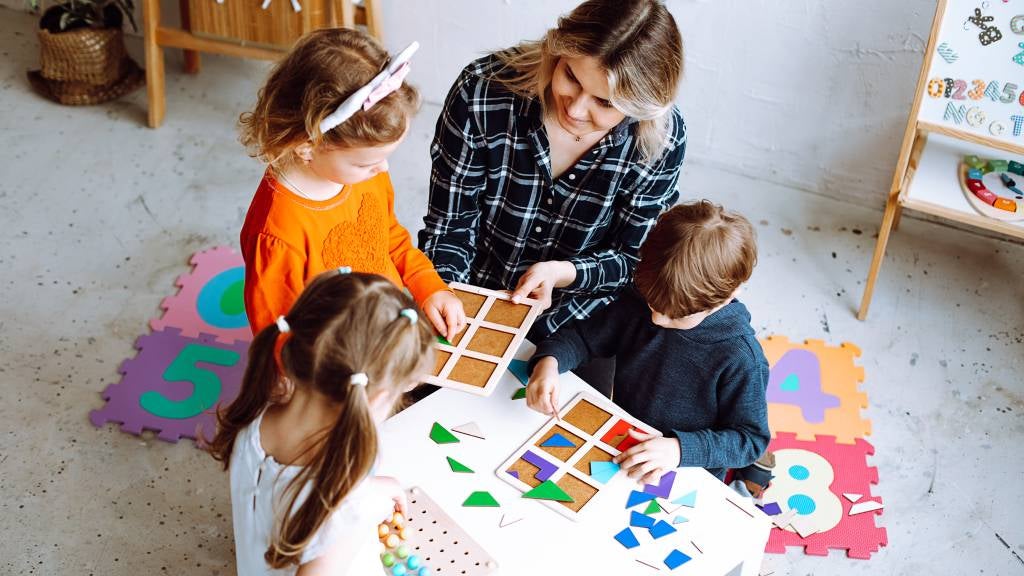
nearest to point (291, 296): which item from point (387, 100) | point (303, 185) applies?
point (303, 185)

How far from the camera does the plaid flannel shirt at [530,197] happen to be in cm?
194

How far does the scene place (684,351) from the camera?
73.9 inches

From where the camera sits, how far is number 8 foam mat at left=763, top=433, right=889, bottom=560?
2.36 metres

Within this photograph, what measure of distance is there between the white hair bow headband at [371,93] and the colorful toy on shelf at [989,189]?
1.77 metres

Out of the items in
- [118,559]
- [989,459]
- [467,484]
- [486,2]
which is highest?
[486,2]

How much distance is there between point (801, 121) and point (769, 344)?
88 centimetres

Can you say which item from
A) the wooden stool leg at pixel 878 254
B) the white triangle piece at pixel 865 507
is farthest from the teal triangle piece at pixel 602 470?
the wooden stool leg at pixel 878 254

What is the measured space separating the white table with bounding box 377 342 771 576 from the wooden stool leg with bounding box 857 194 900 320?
56.1 inches

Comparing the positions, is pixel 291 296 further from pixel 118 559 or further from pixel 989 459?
pixel 989 459

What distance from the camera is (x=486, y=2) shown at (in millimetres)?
3432

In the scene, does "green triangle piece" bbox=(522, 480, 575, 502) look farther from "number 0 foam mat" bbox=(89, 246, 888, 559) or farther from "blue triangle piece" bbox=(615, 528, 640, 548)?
"number 0 foam mat" bbox=(89, 246, 888, 559)

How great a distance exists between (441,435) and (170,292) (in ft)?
4.88

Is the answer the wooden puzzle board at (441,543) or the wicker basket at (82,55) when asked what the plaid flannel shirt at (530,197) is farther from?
the wicker basket at (82,55)

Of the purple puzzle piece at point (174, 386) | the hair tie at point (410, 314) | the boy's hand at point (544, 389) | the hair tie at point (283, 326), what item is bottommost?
the purple puzzle piece at point (174, 386)
